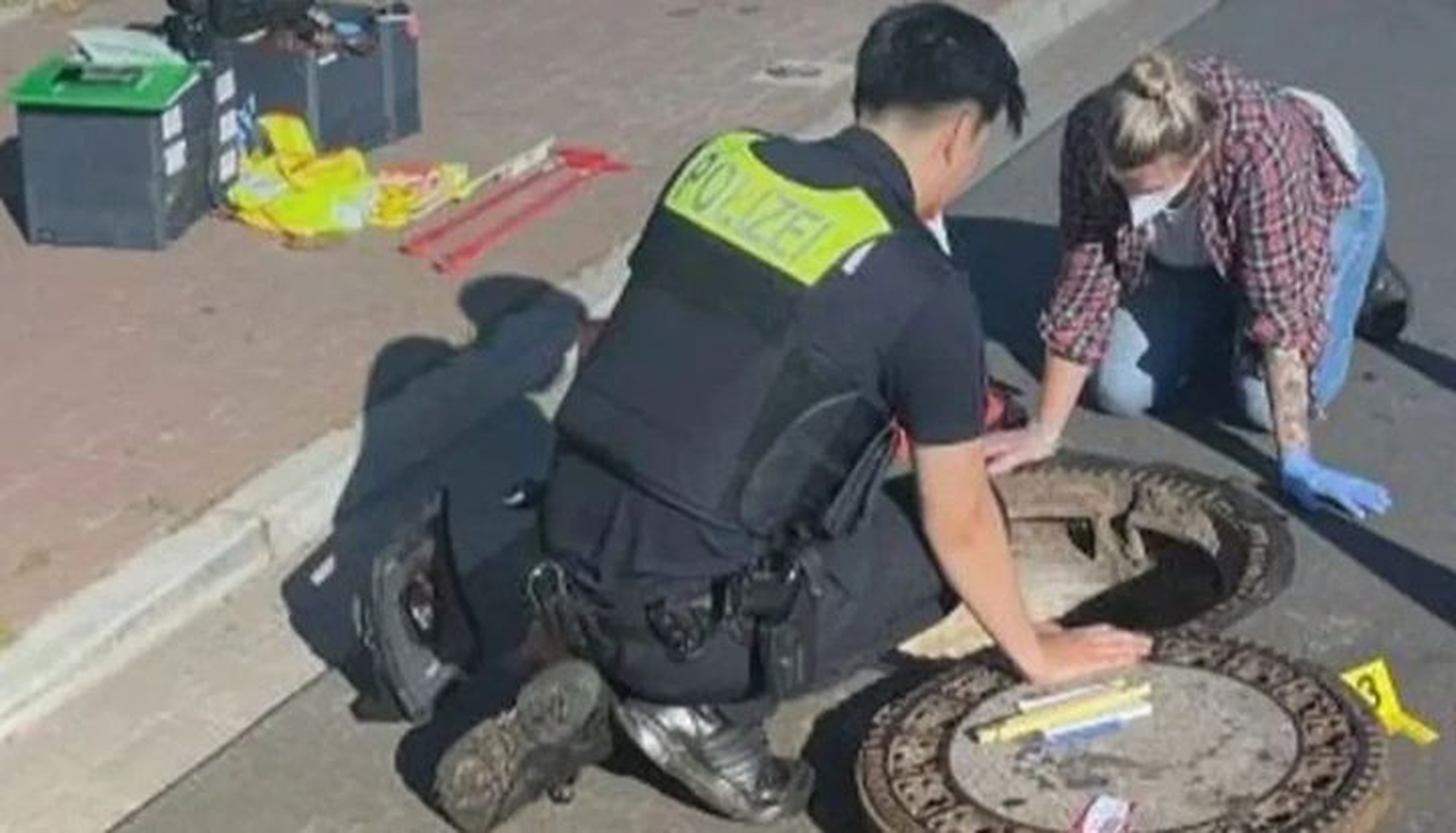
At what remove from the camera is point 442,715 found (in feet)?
16.9

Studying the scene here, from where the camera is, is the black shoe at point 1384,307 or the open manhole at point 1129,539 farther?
the black shoe at point 1384,307

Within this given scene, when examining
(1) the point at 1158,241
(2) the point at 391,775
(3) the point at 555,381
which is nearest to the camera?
(2) the point at 391,775

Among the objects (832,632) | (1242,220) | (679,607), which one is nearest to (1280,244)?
(1242,220)

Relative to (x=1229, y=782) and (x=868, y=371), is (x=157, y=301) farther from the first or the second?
(x=1229, y=782)

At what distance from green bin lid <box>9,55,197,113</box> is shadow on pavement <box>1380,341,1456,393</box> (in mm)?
2835

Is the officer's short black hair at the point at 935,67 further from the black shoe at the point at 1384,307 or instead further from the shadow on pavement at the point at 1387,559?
the black shoe at the point at 1384,307

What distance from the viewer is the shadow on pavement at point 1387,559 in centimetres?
546

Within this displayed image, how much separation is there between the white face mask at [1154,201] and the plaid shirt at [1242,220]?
0.23 feet

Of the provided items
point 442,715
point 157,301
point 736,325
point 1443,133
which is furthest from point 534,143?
point 736,325

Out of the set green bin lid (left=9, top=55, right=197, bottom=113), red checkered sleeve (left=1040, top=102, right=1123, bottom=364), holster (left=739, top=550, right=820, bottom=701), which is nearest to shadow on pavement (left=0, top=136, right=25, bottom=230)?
green bin lid (left=9, top=55, right=197, bottom=113)

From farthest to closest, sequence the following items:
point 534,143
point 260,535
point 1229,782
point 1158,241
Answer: point 534,143, point 1158,241, point 260,535, point 1229,782

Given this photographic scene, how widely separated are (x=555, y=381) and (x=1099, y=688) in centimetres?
208

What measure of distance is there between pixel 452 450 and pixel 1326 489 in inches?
68.1

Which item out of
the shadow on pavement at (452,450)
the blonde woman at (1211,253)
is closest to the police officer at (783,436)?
the shadow on pavement at (452,450)
